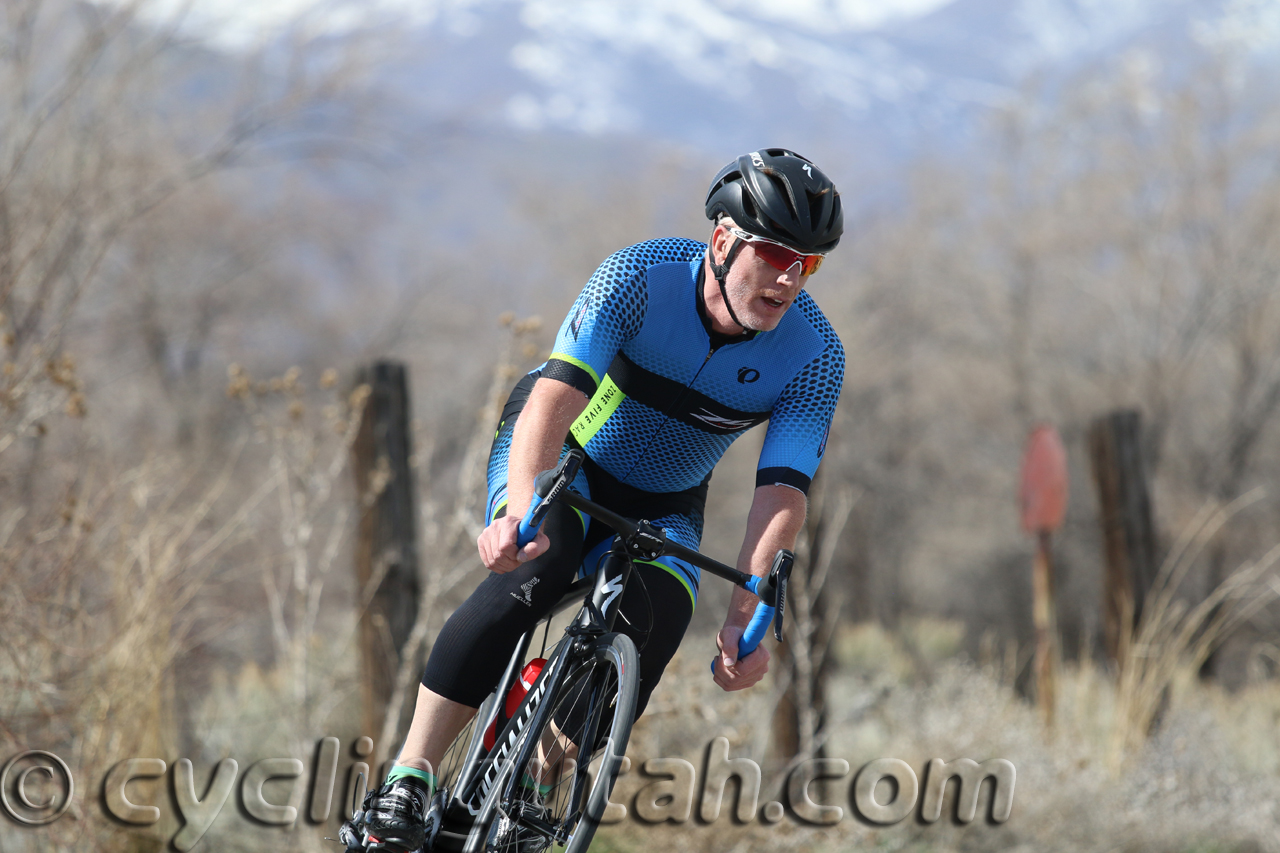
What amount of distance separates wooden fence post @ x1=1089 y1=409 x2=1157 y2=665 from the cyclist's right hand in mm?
5891

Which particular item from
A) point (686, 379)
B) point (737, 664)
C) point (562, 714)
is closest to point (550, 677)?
point (562, 714)

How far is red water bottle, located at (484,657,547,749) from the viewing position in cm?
290

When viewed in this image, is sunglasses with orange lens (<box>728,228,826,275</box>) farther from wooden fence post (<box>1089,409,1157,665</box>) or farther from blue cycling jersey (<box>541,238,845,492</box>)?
wooden fence post (<box>1089,409,1157,665</box>)

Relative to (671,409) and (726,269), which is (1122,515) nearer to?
(671,409)

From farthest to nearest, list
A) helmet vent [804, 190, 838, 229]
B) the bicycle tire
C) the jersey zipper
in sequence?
the jersey zipper, helmet vent [804, 190, 838, 229], the bicycle tire

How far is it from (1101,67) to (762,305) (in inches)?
730

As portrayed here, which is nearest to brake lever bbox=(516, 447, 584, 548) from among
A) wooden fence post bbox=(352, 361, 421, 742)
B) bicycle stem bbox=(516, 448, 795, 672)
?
bicycle stem bbox=(516, 448, 795, 672)

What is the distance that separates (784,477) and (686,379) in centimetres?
38

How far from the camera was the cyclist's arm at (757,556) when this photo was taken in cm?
274

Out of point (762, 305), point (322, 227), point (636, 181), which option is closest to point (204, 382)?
point (322, 227)

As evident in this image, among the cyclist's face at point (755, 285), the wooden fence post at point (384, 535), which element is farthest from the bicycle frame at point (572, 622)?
the wooden fence post at point (384, 535)

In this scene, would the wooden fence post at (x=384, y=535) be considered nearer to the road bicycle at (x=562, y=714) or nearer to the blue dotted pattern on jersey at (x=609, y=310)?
the road bicycle at (x=562, y=714)

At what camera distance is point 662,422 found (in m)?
3.07

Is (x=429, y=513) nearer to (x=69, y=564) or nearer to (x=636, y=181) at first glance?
(x=69, y=564)
